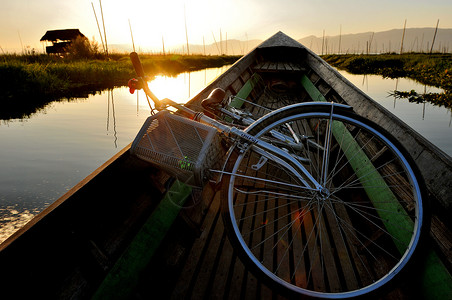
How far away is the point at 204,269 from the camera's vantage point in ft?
6.01

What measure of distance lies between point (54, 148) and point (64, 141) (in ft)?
1.39

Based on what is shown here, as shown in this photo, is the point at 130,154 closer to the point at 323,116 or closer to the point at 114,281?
the point at 114,281

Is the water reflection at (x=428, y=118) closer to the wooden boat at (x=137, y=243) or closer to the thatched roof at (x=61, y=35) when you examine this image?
the wooden boat at (x=137, y=243)

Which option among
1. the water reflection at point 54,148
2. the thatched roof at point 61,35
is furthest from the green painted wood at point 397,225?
the thatched roof at point 61,35

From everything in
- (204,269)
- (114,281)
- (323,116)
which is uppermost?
(323,116)

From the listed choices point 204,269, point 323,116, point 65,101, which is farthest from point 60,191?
point 65,101

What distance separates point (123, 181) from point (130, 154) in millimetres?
226

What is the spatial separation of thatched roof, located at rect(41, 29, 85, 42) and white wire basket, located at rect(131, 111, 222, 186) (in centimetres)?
5282

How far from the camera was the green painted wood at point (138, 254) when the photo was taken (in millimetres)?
1339

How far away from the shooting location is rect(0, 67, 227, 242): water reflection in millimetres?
3678

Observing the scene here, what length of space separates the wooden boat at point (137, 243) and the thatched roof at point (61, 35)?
52780mm

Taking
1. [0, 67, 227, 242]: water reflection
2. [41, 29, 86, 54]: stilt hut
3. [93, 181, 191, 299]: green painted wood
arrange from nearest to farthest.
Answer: [93, 181, 191, 299]: green painted wood
[0, 67, 227, 242]: water reflection
[41, 29, 86, 54]: stilt hut

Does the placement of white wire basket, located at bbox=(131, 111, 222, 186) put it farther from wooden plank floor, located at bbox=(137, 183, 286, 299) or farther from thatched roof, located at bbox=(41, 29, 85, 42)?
thatched roof, located at bbox=(41, 29, 85, 42)

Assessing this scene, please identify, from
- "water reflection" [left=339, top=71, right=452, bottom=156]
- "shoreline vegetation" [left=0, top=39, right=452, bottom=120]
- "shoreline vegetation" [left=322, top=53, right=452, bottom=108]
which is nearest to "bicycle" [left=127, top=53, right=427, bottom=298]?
"shoreline vegetation" [left=0, top=39, right=452, bottom=120]
